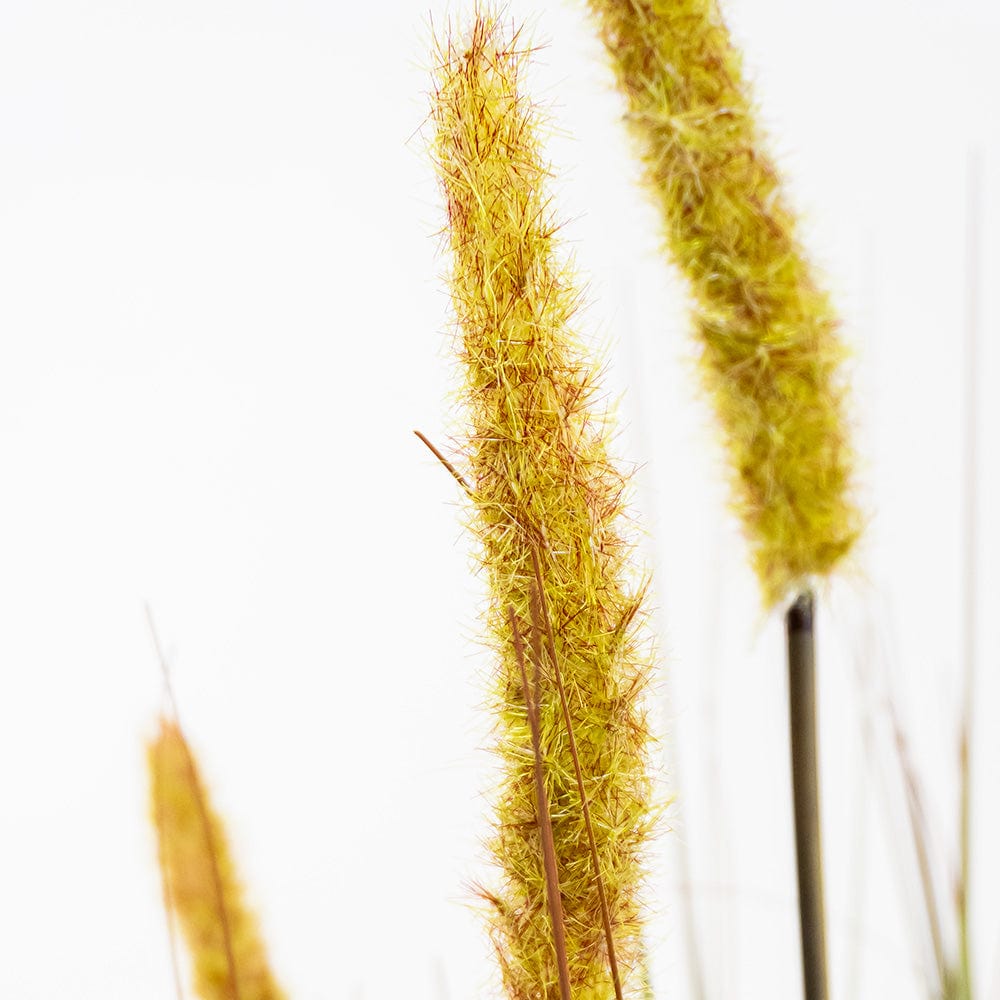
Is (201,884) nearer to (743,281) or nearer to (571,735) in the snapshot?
(571,735)

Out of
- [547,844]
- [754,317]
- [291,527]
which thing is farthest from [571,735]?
[291,527]

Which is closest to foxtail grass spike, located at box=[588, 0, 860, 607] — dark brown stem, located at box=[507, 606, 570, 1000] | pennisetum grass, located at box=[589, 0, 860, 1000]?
pennisetum grass, located at box=[589, 0, 860, 1000]

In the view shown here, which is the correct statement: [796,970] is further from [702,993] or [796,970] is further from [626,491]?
[626,491]

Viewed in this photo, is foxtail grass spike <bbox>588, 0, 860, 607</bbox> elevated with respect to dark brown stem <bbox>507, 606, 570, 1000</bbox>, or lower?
elevated

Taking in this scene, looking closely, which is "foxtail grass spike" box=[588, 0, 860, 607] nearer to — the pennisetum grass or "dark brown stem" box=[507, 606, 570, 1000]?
the pennisetum grass

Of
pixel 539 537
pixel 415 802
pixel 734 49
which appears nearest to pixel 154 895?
pixel 415 802

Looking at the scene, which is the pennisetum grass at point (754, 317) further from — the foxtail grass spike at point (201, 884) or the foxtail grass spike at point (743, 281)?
the foxtail grass spike at point (201, 884)

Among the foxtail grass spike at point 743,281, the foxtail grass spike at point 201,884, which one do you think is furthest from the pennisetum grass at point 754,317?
the foxtail grass spike at point 201,884
